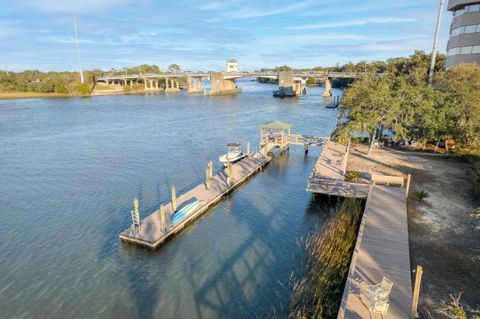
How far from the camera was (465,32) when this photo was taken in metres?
51.8

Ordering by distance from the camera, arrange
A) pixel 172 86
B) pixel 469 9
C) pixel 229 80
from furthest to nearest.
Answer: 1. pixel 172 86
2. pixel 229 80
3. pixel 469 9

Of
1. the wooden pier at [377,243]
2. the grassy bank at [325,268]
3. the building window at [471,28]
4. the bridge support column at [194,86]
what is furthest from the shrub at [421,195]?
the bridge support column at [194,86]

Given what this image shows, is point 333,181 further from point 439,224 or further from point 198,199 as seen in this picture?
point 198,199

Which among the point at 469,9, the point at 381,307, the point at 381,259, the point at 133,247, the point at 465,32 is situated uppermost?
the point at 469,9

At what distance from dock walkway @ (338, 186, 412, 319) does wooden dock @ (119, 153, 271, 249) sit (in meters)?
11.4

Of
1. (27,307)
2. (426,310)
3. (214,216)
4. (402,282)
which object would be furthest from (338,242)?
(27,307)

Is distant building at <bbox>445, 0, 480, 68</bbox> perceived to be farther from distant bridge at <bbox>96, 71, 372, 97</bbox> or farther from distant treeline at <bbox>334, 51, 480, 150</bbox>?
distant bridge at <bbox>96, 71, 372, 97</bbox>

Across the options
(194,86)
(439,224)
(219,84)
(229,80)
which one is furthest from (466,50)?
(194,86)

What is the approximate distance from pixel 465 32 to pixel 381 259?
181ft

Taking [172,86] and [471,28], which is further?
[172,86]

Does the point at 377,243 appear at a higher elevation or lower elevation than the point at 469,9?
lower

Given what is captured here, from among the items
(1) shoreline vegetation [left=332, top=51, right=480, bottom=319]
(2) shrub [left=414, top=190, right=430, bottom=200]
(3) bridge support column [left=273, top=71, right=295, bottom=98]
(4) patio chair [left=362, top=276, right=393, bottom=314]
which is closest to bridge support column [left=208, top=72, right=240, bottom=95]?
(3) bridge support column [left=273, top=71, right=295, bottom=98]

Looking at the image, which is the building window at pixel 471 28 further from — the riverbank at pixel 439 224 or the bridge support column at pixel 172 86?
the bridge support column at pixel 172 86

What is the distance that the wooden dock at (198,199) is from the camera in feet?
63.1
